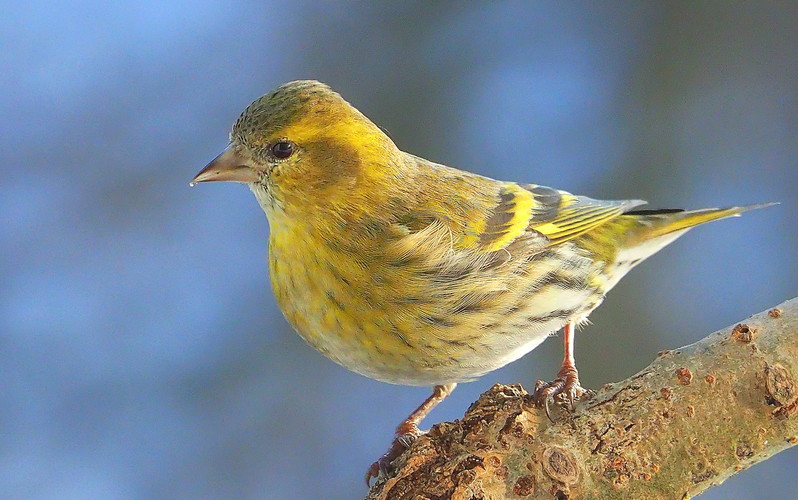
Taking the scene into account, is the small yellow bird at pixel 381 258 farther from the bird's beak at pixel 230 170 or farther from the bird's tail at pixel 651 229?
the bird's tail at pixel 651 229

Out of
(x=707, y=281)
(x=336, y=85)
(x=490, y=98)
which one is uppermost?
(x=336, y=85)

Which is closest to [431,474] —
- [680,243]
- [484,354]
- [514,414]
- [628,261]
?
[514,414]

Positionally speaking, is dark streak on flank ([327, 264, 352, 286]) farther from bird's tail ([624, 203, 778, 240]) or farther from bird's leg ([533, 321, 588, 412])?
bird's tail ([624, 203, 778, 240])

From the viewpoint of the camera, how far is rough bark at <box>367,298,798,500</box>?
2121mm

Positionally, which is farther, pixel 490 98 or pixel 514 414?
pixel 490 98

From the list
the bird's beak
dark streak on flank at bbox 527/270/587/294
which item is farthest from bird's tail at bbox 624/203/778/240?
the bird's beak

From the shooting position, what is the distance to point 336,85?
579 centimetres

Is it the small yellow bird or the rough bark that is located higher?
the small yellow bird

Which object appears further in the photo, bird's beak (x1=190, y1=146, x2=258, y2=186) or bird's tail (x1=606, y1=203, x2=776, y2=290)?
bird's tail (x1=606, y1=203, x2=776, y2=290)

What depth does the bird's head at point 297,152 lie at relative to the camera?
2803mm

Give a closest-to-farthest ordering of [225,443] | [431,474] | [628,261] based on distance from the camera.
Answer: [431,474] → [628,261] → [225,443]

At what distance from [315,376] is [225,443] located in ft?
2.39

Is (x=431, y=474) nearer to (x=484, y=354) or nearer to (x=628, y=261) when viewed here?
(x=484, y=354)

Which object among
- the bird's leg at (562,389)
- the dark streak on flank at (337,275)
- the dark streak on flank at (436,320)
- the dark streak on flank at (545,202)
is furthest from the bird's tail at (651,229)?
the dark streak on flank at (337,275)
